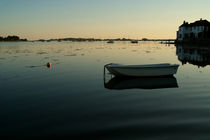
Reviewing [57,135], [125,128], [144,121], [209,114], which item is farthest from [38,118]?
[209,114]

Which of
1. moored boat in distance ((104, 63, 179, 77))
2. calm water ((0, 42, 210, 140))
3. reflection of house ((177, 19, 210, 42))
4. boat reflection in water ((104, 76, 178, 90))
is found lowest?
calm water ((0, 42, 210, 140))

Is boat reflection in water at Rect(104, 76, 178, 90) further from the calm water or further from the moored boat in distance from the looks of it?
the moored boat in distance

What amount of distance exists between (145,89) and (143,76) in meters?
3.61

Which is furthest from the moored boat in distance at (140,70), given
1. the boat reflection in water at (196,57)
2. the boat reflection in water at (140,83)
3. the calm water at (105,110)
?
the boat reflection in water at (196,57)

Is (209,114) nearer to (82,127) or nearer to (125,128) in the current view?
(125,128)

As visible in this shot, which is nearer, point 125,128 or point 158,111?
point 125,128

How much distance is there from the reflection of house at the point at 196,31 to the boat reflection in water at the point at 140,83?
58.7 m

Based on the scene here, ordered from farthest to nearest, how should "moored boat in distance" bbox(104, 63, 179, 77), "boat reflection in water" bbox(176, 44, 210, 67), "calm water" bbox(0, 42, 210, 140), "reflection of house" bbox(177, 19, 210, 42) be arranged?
"reflection of house" bbox(177, 19, 210, 42) < "boat reflection in water" bbox(176, 44, 210, 67) < "moored boat in distance" bbox(104, 63, 179, 77) < "calm water" bbox(0, 42, 210, 140)

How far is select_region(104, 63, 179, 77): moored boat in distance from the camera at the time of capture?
53.6 ft

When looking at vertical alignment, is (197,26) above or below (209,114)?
above

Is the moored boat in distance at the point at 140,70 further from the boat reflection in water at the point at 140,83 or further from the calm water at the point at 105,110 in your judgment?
the calm water at the point at 105,110

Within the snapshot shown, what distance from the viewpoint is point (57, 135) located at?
6.59 metres

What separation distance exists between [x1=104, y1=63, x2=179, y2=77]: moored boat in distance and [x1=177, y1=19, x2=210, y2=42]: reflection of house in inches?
2267

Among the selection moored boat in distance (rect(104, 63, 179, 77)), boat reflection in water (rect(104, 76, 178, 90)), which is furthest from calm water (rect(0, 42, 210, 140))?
moored boat in distance (rect(104, 63, 179, 77))
